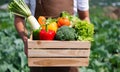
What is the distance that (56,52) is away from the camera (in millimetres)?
3336

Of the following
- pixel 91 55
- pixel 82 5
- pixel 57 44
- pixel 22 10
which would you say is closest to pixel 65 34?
pixel 57 44

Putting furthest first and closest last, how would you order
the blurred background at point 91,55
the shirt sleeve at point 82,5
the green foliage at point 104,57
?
the green foliage at point 104,57 < the blurred background at point 91,55 < the shirt sleeve at point 82,5

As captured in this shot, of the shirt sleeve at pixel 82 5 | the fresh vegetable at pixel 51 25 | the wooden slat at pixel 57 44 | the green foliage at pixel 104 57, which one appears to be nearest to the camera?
the wooden slat at pixel 57 44

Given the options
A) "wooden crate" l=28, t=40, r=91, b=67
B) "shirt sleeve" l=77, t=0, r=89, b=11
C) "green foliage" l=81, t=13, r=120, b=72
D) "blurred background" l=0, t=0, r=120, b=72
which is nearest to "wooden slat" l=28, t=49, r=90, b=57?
"wooden crate" l=28, t=40, r=91, b=67

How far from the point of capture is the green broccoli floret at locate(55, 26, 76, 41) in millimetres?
3357

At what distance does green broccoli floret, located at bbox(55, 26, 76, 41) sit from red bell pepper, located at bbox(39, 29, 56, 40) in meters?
0.03

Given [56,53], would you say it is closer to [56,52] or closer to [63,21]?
[56,52]

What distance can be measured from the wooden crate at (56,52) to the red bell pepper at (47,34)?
0.06 meters

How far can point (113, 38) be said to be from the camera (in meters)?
10.3

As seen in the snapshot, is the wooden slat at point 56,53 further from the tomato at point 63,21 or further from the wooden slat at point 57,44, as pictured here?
the tomato at point 63,21

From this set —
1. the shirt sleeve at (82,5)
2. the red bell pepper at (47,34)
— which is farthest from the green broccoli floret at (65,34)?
the shirt sleeve at (82,5)

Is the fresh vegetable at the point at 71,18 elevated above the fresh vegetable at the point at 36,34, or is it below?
above

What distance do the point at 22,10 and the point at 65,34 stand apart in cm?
43

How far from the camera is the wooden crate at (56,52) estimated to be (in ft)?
10.9
